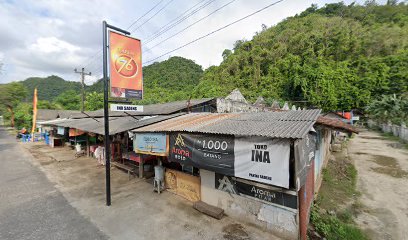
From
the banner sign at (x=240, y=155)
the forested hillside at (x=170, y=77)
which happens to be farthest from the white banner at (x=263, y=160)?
the forested hillside at (x=170, y=77)

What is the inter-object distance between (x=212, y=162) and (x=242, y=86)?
45.8 m

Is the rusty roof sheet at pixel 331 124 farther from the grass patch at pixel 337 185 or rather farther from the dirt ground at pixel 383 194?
the dirt ground at pixel 383 194

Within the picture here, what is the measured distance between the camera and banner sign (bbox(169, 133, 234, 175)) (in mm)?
5340

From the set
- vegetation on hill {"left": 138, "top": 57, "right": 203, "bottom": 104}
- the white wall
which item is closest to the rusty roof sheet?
the white wall

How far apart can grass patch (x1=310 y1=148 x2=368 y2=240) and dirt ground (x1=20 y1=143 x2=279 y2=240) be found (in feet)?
6.94

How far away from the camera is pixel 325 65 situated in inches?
1601

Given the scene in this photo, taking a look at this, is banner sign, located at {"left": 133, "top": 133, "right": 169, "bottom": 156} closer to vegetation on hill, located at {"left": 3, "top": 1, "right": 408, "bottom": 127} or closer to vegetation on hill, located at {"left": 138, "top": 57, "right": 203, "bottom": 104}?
vegetation on hill, located at {"left": 3, "top": 1, "right": 408, "bottom": 127}

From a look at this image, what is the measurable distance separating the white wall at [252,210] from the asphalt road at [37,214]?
347 centimetres

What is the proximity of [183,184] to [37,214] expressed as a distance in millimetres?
5149

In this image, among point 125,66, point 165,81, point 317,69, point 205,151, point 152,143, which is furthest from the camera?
point 165,81

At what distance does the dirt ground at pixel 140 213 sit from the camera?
17.3 feet

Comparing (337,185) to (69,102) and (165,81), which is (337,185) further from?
(69,102)

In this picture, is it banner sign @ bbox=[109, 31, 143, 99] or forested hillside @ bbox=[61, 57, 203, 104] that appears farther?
forested hillside @ bbox=[61, 57, 203, 104]

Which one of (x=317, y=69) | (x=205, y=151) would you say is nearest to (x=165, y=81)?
(x=317, y=69)
